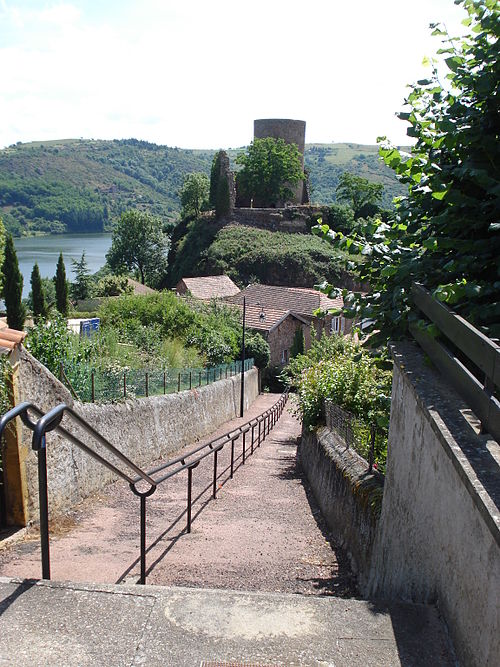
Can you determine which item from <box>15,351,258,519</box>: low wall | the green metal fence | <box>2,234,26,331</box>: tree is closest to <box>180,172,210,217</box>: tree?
<box>2,234,26,331</box>: tree

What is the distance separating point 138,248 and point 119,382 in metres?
65.8

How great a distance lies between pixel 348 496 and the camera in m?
6.34

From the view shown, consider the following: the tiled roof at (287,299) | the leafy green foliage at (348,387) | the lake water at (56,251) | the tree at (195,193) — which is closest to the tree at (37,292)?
the tiled roof at (287,299)

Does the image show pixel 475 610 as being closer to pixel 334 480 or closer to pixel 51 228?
pixel 334 480

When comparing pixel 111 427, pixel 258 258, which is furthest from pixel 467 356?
pixel 258 258

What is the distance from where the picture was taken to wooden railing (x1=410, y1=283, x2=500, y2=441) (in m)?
2.68

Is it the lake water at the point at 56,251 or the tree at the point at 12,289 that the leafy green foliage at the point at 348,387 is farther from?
the lake water at the point at 56,251

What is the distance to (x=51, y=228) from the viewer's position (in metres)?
178

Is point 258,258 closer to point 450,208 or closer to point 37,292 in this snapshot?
point 37,292

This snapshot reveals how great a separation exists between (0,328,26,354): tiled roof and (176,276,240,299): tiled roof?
37749mm

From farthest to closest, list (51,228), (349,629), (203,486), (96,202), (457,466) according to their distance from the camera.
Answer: (96,202) → (51,228) → (203,486) → (349,629) → (457,466)

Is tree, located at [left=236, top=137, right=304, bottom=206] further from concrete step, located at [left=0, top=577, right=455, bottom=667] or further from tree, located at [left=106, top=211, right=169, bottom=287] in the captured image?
concrete step, located at [left=0, top=577, right=455, bottom=667]

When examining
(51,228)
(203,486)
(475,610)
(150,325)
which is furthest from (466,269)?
(51,228)

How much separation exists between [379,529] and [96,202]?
19515cm
